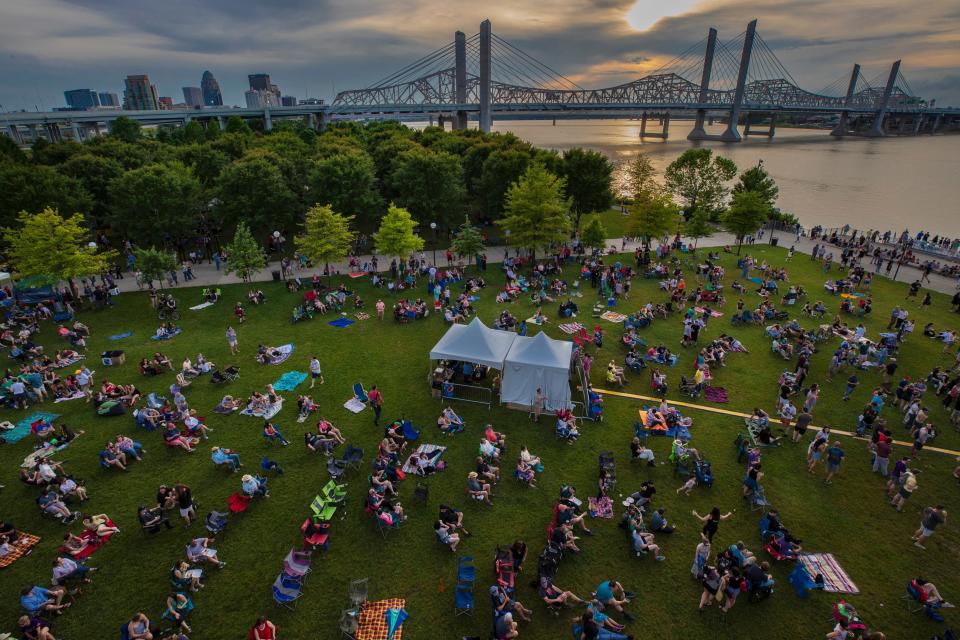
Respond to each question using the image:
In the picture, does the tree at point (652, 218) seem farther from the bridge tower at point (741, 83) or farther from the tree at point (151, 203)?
the bridge tower at point (741, 83)

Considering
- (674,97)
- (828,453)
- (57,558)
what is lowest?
(57,558)

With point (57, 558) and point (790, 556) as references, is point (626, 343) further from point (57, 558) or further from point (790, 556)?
point (57, 558)

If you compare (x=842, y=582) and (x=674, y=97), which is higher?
(x=674, y=97)

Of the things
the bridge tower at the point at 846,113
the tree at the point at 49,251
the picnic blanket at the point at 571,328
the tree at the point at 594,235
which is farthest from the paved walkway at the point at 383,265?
the bridge tower at the point at 846,113

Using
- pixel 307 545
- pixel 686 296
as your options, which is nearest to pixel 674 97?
pixel 686 296

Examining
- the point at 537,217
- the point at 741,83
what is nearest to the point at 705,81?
the point at 741,83

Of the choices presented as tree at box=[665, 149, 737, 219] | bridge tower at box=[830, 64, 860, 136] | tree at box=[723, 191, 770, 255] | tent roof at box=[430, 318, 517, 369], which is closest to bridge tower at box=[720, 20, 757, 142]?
bridge tower at box=[830, 64, 860, 136]
